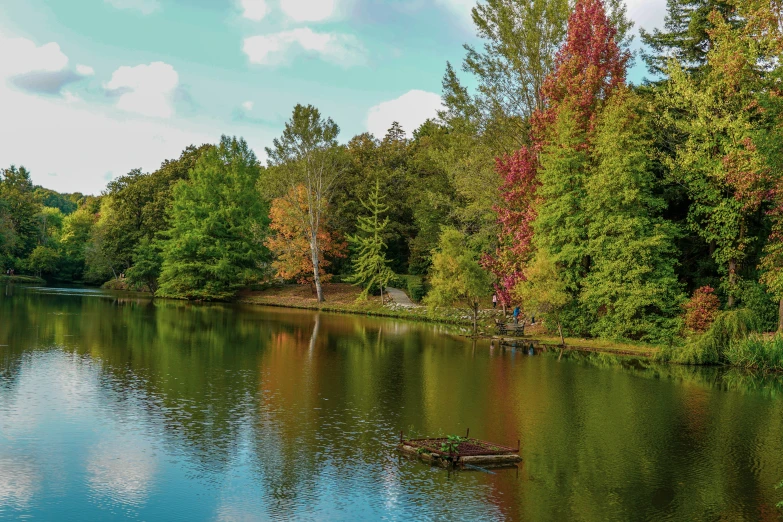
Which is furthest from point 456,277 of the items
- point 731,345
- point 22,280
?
point 22,280

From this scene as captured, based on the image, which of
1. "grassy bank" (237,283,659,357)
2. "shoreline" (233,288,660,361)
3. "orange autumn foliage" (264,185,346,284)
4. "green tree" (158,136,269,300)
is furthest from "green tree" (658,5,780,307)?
"green tree" (158,136,269,300)

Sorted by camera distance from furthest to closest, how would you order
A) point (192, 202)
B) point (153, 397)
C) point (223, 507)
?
1. point (192, 202)
2. point (153, 397)
3. point (223, 507)

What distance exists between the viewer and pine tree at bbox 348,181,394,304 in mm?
63094

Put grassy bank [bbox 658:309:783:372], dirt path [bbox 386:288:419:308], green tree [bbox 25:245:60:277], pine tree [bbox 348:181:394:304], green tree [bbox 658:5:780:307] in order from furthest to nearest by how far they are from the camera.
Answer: green tree [bbox 25:245:60:277]
pine tree [bbox 348:181:394:304]
dirt path [bbox 386:288:419:308]
green tree [bbox 658:5:780:307]
grassy bank [bbox 658:309:783:372]

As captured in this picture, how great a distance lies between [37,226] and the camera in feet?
366

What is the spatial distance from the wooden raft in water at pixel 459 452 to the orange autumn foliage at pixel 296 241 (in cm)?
5177

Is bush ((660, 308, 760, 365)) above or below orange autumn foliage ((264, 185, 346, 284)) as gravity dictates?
below

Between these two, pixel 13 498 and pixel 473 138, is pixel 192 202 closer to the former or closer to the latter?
pixel 473 138

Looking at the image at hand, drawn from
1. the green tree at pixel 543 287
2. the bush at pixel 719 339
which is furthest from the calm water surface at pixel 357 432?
the green tree at pixel 543 287

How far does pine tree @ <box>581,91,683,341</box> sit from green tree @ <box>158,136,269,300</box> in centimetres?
4024

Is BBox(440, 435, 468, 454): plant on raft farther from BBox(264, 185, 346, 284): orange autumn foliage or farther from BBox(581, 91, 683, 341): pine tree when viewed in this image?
BBox(264, 185, 346, 284): orange autumn foliage

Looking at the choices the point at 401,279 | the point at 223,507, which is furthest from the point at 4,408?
the point at 401,279

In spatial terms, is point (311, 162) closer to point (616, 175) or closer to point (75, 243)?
point (616, 175)

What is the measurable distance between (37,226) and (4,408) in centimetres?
10127
